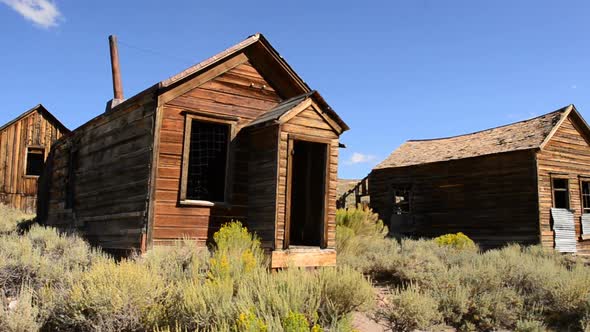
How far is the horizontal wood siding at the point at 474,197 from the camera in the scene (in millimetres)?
17422

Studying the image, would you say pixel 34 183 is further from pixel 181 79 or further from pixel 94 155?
pixel 181 79

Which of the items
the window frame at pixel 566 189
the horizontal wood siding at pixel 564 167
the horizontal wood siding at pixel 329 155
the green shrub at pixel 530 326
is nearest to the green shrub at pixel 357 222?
the horizontal wood siding at pixel 329 155

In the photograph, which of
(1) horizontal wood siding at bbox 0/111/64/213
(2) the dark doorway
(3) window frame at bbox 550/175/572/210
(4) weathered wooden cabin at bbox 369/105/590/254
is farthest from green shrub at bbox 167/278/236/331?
(1) horizontal wood siding at bbox 0/111/64/213

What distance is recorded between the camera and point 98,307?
16.5 feet

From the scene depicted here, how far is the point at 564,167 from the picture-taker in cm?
1834

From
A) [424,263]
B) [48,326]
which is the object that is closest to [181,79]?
[48,326]

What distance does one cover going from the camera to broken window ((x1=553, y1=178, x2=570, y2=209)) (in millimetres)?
18312

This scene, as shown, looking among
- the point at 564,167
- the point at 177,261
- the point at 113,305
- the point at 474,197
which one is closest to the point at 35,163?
the point at 177,261

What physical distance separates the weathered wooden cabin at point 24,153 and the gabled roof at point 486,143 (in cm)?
1621

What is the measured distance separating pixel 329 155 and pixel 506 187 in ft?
36.5

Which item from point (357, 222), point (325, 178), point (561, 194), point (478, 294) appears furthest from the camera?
point (561, 194)

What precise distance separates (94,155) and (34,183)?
12.2m

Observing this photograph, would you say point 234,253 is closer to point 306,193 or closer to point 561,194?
point 306,193

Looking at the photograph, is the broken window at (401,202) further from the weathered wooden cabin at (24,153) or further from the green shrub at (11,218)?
the weathered wooden cabin at (24,153)
